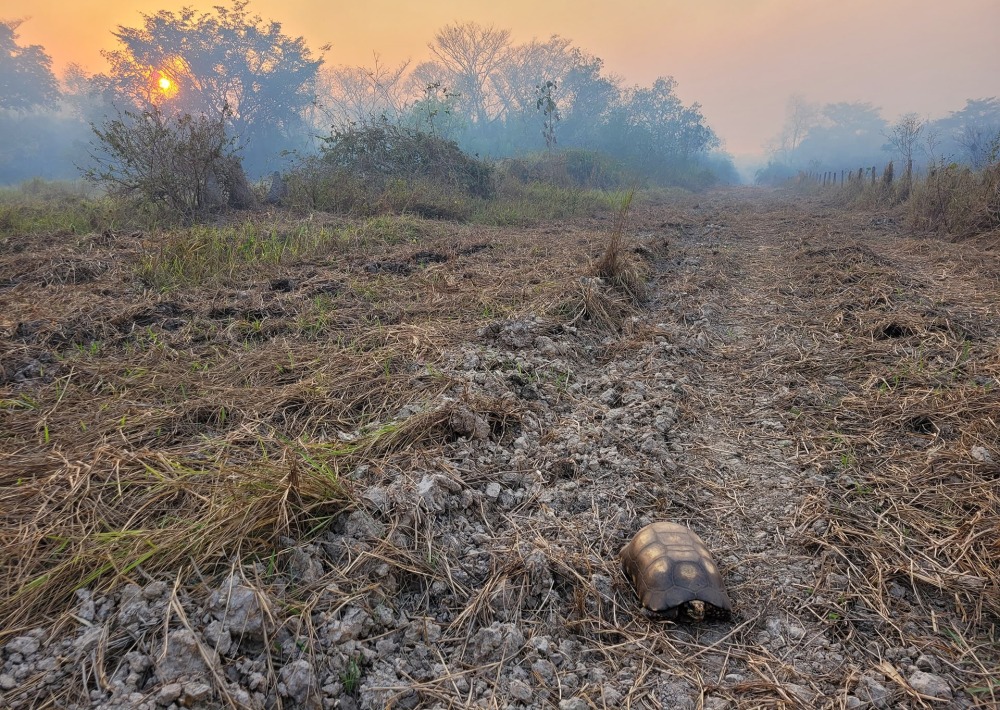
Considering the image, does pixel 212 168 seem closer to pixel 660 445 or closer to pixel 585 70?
pixel 660 445

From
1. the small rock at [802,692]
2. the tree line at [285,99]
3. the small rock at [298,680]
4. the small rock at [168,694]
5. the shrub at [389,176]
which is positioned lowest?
the small rock at [802,692]

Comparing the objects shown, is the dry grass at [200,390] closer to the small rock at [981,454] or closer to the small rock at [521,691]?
the small rock at [521,691]

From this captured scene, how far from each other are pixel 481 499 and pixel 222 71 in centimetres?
5125

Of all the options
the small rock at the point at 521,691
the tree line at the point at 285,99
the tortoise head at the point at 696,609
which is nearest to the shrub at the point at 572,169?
the tree line at the point at 285,99

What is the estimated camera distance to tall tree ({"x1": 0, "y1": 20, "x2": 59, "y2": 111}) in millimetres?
40969

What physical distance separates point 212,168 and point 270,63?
139ft

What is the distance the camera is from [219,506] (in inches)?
74.0

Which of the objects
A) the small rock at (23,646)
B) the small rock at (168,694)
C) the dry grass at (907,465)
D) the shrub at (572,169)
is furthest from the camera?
the shrub at (572,169)

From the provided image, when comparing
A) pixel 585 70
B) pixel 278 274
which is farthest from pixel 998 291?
pixel 585 70

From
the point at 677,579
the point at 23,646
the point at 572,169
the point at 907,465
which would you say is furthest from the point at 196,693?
the point at 572,169

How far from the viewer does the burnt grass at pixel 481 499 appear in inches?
58.9

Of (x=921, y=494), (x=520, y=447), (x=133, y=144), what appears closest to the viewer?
(x=921, y=494)

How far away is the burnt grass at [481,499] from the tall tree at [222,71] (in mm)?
43261

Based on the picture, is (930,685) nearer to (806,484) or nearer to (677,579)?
(677,579)
